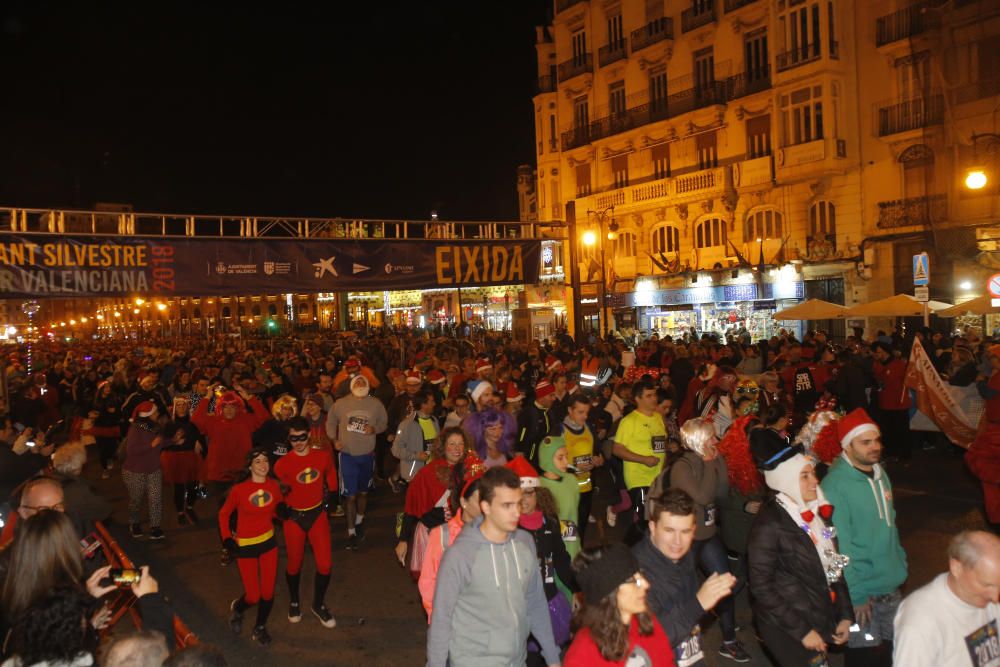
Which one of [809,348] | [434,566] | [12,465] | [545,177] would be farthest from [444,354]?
[545,177]

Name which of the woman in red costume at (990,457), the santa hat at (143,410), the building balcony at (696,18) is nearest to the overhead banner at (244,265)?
the santa hat at (143,410)

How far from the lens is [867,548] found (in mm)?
4020

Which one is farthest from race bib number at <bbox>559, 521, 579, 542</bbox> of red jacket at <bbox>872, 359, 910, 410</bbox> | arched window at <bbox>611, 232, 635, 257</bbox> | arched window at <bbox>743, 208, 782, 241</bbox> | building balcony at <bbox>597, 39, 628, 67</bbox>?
building balcony at <bbox>597, 39, 628, 67</bbox>

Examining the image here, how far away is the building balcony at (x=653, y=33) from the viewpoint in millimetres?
30719

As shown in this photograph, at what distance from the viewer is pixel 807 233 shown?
2580 centimetres

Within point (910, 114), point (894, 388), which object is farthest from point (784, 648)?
point (910, 114)

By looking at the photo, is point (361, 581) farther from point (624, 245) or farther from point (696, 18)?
point (696, 18)

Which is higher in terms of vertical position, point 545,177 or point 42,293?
point 545,177

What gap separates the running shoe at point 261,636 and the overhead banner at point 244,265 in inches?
449

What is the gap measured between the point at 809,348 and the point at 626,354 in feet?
13.2

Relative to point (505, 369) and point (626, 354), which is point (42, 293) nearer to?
point (505, 369)

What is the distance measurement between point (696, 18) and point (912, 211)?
1231 centimetres

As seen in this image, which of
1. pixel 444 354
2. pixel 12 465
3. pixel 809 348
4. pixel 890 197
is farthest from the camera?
pixel 890 197

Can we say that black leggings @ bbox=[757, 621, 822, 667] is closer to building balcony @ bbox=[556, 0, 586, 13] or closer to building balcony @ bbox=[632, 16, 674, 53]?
building balcony @ bbox=[632, 16, 674, 53]
